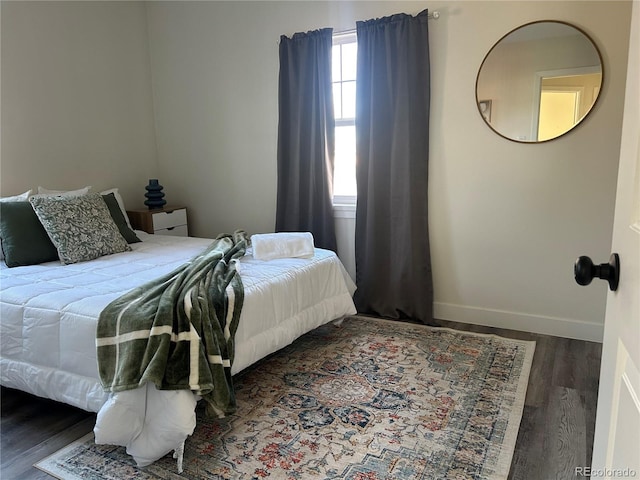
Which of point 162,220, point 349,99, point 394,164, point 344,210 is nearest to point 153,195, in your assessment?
point 162,220

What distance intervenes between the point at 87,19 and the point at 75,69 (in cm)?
44

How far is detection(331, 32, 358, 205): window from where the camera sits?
145 inches

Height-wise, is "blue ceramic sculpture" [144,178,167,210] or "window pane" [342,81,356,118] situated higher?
"window pane" [342,81,356,118]

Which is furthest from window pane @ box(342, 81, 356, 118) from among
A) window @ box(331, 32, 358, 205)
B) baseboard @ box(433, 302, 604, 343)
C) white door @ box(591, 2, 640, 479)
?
white door @ box(591, 2, 640, 479)

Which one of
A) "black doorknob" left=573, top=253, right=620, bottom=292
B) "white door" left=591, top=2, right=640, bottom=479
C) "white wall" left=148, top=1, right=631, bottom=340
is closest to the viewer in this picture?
"white door" left=591, top=2, right=640, bottom=479

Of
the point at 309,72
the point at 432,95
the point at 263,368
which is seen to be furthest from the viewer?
the point at 309,72

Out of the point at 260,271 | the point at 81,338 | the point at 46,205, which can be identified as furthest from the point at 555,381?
the point at 46,205

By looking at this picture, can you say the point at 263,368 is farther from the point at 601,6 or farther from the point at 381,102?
the point at 601,6

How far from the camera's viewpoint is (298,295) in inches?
105

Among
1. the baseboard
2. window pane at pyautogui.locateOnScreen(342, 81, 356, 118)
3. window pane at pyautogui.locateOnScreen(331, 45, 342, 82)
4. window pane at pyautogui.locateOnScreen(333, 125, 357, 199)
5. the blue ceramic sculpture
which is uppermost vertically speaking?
window pane at pyautogui.locateOnScreen(331, 45, 342, 82)

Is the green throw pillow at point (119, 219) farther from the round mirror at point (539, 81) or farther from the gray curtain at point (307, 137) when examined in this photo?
the round mirror at point (539, 81)

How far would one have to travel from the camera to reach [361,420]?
2174mm

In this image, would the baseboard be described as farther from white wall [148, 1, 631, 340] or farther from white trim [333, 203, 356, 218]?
white trim [333, 203, 356, 218]

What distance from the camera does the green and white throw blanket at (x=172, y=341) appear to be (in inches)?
71.9
